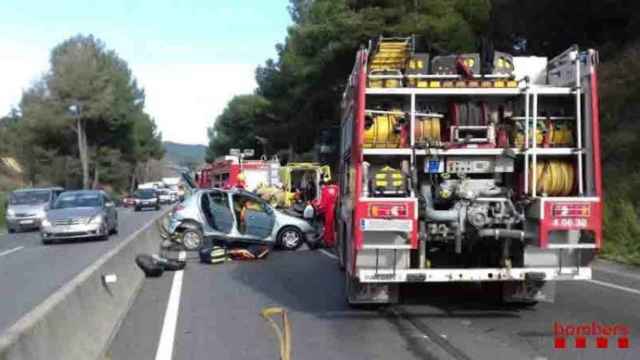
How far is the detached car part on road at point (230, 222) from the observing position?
69.2 ft

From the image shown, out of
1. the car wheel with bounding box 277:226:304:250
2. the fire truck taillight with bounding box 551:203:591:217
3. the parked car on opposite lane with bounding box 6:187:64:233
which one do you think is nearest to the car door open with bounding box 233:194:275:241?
the car wheel with bounding box 277:226:304:250

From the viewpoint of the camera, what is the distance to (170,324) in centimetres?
1059

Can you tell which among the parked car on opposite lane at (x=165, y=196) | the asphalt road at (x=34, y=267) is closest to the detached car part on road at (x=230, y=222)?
the asphalt road at (x=34, y=267)

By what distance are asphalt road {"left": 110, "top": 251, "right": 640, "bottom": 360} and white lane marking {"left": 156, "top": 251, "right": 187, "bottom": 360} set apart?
1cm

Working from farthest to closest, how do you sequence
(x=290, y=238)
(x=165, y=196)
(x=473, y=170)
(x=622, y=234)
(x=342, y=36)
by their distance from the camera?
(x=165, y=196), (x=342, y=36), (x=290, y=238), (x=622, y=234), (x=473, y=170)

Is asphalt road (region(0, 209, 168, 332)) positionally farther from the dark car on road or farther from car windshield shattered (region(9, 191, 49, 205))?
the dark car on road

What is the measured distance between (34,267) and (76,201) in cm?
890

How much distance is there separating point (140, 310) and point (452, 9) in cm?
2821

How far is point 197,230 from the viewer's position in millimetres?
21109

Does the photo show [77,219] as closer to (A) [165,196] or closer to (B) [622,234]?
(B) [622,234]

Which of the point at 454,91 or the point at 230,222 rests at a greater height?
the point at 454,91

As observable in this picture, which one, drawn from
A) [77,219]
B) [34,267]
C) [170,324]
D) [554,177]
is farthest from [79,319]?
[77,219]

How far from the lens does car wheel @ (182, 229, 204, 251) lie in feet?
68.8

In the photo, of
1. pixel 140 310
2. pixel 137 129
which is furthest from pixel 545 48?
pixel 137 129
